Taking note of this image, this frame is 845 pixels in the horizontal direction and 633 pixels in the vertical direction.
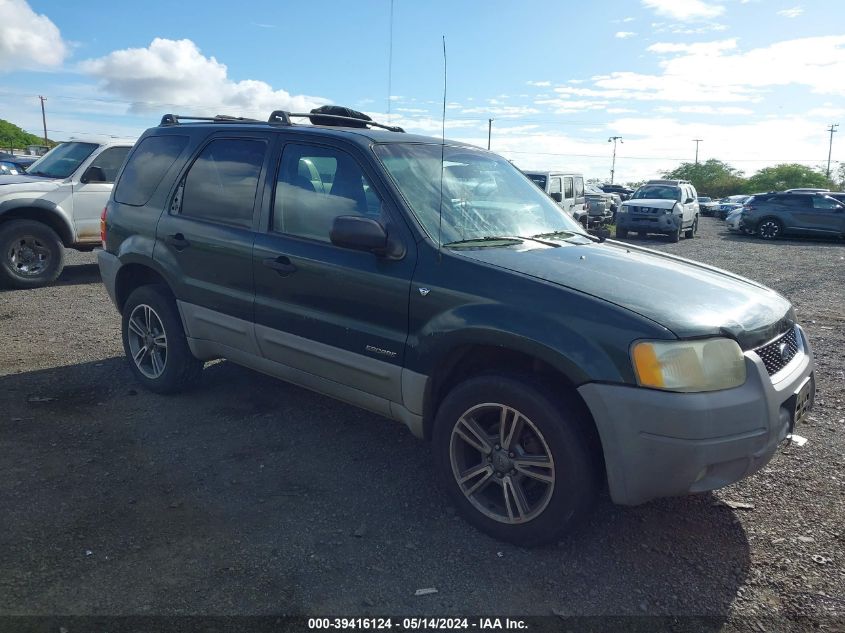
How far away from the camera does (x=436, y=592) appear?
9.34 ft

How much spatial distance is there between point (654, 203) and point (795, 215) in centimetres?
568

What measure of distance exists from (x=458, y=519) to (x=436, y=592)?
2.04 ft

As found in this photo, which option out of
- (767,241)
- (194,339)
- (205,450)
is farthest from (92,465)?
(767,241)

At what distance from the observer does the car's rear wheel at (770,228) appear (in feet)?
74.0

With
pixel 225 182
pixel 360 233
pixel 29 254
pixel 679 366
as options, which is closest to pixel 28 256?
pixel 29 254

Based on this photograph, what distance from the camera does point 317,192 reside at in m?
4.00

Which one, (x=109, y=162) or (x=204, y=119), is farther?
(x=109, y=162)

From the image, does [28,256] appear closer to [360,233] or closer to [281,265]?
[281,265]

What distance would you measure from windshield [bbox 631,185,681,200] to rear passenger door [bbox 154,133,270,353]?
62.2ft

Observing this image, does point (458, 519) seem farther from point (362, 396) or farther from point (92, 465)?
point (92, 465)

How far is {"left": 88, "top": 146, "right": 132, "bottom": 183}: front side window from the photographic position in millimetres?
9617

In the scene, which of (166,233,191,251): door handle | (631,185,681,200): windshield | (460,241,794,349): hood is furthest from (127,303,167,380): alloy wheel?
(631,185,681,200): windshield

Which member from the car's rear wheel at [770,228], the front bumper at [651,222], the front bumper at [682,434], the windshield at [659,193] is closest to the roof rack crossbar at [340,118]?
the front bumper at [682,434]

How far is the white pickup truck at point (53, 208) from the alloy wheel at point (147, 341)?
4769mm
